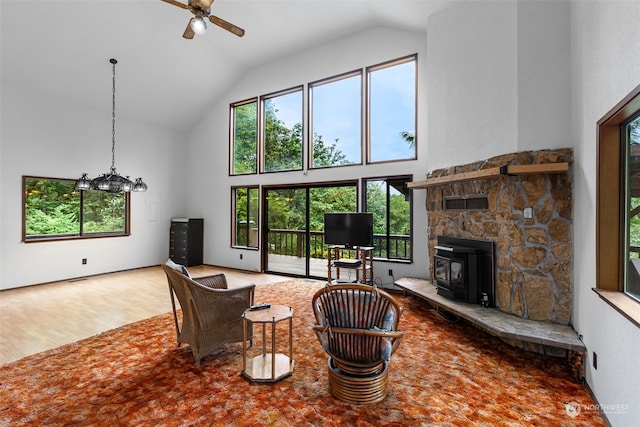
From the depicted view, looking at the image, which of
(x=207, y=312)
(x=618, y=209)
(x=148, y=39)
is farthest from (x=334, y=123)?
(x=618, y=209)

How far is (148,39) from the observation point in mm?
5766

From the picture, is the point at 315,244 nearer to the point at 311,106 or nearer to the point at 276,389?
the point at 311,106

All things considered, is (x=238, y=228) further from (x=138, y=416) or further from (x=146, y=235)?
(x=138, y=416)

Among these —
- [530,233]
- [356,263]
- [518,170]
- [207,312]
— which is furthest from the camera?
[356,263]

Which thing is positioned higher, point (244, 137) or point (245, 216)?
point (244, 137)

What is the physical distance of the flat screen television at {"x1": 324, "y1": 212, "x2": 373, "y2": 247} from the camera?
17.7ft

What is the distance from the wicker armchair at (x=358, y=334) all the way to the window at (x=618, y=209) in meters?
1.50

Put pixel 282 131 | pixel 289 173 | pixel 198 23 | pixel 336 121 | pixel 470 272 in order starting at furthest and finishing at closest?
pixel 282 131 → pixel 289 173 → pixel 336 121 → pixel 470 272 → pixel 198 23

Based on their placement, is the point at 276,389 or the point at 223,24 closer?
the point at 276,389

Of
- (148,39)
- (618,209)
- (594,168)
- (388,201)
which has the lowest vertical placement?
(618,209)

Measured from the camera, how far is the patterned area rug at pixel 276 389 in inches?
83.4

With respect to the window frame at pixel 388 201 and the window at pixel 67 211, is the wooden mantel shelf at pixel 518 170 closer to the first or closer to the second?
the window frame at pixel 388 201

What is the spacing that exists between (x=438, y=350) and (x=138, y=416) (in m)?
2.69

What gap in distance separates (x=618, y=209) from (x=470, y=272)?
1.70m
